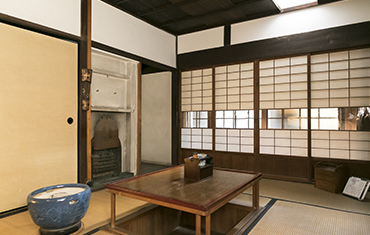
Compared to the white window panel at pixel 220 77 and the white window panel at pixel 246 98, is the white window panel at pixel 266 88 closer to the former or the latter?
the white window panel at pixel 246 98

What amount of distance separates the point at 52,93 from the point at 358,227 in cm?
371

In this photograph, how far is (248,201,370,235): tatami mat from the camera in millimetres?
2178

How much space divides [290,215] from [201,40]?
384 cm

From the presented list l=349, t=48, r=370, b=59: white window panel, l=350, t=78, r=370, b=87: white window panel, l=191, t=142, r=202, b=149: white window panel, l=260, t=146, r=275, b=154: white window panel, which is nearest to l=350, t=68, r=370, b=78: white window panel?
l=350, t=78, r=370, b=87: white window panel

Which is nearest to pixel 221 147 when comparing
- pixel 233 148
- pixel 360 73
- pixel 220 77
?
pixel 233 148

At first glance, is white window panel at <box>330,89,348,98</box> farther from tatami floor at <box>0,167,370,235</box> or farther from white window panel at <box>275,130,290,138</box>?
tatami floor at <box>0,167,370,235</box>

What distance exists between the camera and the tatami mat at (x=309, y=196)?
284 cm

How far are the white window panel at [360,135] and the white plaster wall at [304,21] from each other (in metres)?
1.73

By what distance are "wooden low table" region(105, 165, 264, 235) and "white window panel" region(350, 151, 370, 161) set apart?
2060 mm

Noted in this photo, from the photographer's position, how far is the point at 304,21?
404cm

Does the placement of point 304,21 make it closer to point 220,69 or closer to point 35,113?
point 220,69

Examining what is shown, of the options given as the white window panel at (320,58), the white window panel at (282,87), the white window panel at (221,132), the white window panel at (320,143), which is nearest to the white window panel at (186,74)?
the white window panel at (221,132)

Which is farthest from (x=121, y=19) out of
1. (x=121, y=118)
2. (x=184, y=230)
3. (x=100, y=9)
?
(x=184, y=230)

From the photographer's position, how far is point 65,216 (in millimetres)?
2000
